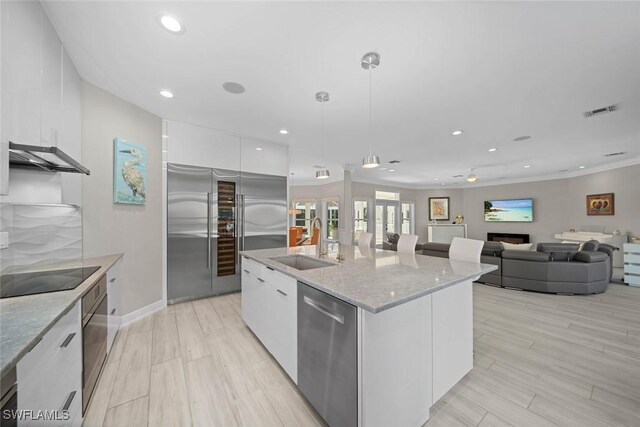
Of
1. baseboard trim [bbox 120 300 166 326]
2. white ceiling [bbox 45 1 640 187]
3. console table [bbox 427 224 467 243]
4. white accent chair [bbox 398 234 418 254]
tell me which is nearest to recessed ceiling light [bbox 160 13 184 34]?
white ceiling [bbox 45 1 640 187]

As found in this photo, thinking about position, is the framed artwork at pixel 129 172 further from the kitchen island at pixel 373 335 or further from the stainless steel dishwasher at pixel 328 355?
the stainless steel dishwasher at pixel 328 355

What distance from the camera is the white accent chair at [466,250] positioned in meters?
2.25

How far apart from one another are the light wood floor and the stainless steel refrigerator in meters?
0.72

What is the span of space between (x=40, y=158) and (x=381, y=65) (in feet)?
9.11

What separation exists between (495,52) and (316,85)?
5.34 ft

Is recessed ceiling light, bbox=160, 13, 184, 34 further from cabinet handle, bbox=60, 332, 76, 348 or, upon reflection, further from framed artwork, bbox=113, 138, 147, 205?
cabinet handle, bbox=60, 332, 76, 348

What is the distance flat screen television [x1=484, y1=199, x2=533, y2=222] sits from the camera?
804 cm

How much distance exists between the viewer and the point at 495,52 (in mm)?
1998

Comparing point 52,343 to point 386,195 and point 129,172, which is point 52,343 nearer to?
point 129,172

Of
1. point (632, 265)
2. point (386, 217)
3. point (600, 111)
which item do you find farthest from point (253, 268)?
point (386, 217)

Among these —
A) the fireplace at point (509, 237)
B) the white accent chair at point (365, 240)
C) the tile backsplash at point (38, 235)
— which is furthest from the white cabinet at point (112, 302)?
the fireplace at point (509, 237)

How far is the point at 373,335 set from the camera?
3.90 ft

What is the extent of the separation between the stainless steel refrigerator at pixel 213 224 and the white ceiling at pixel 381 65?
872mm

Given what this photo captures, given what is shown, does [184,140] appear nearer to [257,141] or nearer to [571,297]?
[257,141]
